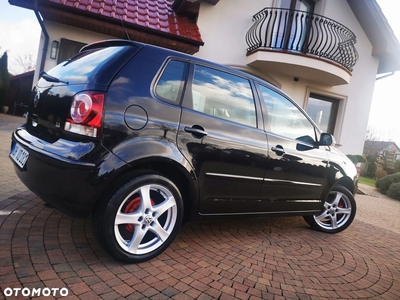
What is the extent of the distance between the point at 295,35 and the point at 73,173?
8.07 m

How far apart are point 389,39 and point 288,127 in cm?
869

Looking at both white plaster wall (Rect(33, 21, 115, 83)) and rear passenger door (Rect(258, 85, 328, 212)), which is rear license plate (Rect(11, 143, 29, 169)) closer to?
rear passenger door (Rect(258, 85, 328, 212))

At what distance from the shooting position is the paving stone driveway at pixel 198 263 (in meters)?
2.00

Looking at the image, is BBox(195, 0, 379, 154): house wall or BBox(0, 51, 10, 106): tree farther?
BBox(0, 51, 10, 106): tree

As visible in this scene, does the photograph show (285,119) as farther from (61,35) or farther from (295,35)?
(61,35)

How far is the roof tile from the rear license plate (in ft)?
15.8

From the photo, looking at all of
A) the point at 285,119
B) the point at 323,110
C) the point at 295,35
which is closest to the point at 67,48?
the point at 285,119

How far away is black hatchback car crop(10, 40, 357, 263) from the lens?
207 centimetres

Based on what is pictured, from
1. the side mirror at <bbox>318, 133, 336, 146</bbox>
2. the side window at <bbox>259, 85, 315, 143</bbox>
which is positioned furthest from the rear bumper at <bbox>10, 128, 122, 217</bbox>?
the side mirror at <bbox>318, 133, 336, 146</bbox>

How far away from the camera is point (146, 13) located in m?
7.43

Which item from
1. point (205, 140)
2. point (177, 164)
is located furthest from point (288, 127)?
point (177, 164)

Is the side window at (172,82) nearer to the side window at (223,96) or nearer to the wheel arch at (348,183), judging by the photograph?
the side window at (223,96)

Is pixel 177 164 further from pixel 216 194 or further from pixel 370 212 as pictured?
pixel 370 212

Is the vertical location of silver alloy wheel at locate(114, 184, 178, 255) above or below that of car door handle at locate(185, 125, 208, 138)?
below
